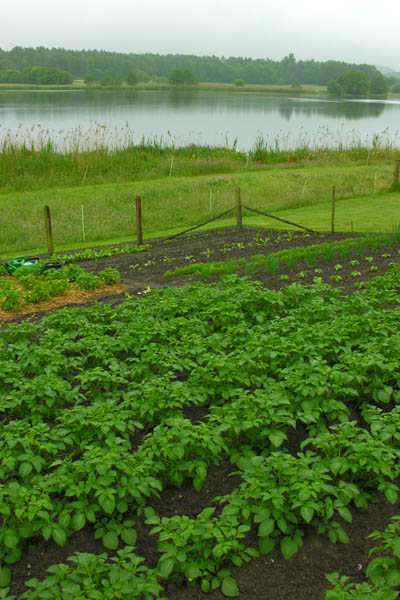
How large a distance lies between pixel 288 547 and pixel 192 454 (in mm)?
1126

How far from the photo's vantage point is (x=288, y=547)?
3639 mm

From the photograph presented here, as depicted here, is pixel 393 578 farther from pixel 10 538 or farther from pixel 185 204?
pixel 185 204

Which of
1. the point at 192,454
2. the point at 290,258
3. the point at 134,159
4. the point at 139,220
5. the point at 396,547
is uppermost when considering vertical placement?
the point at 134,159

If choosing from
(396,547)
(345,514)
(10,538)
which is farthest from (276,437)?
(10,538)

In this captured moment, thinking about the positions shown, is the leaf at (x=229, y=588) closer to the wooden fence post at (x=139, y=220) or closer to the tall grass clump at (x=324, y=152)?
the wooden fence post at (x=139, y=220)

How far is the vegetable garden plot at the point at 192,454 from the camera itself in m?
3.51

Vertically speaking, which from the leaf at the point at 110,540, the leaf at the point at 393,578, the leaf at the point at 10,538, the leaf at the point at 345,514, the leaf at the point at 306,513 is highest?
the leaf at the point at 306,513

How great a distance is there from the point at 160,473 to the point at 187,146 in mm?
24104

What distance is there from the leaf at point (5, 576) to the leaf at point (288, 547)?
1.78 m

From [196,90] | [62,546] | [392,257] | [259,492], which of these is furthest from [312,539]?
[196,90]

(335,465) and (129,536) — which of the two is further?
(335,465)

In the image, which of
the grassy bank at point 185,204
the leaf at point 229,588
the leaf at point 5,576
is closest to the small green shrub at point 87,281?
the grassy bank at point 185,204

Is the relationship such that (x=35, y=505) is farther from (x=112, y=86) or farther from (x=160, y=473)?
(x=112, y=86)

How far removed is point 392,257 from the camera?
10820 millimetres
